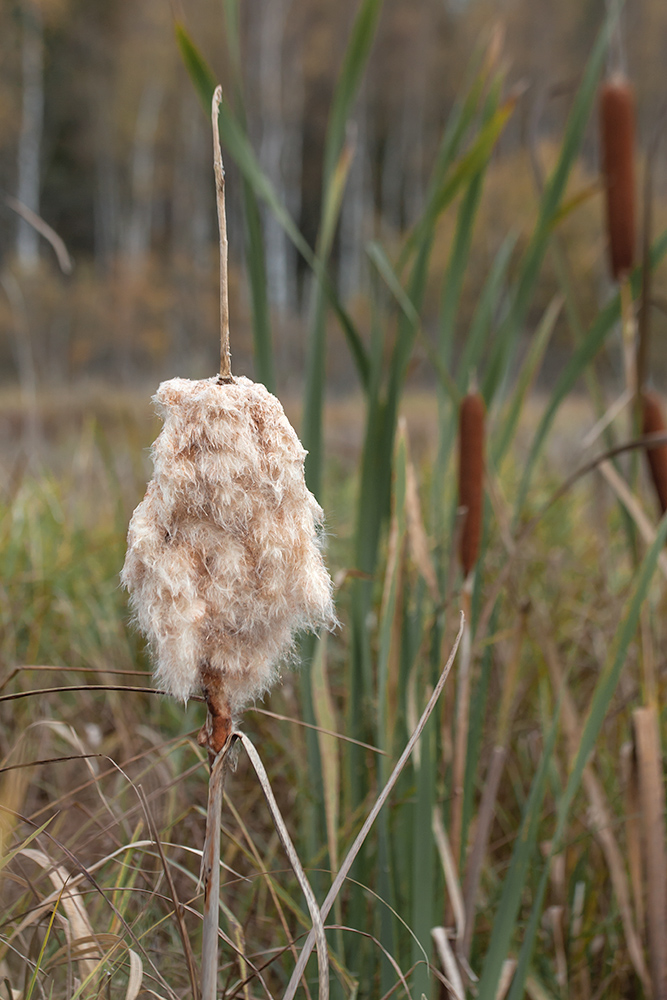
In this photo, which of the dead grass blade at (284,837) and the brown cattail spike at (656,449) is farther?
the brown cattail spike at (656,449)

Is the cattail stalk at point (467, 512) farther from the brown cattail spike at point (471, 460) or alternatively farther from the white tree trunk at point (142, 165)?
the white tree trunk at point (142, 165)

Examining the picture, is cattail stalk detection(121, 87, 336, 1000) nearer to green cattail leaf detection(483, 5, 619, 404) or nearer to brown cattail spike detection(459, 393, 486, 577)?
brown cattail spike detection(459, 393, 486, 577)

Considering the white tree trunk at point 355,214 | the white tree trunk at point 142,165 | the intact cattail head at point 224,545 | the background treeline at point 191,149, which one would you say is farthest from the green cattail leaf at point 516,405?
the white tree trunk at point 142,165

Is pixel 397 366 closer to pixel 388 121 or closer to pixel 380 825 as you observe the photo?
pixel 380 825

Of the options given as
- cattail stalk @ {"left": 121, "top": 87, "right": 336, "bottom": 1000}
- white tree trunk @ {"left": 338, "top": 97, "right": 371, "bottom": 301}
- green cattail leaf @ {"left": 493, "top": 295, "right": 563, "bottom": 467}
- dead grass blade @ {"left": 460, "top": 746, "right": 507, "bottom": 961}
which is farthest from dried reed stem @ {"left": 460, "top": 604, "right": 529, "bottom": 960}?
white tree trunk @ {"left": 338, "top": 97, "right": 371, "bottom": 301}

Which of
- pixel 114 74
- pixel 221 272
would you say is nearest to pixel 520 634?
pixel 221 272

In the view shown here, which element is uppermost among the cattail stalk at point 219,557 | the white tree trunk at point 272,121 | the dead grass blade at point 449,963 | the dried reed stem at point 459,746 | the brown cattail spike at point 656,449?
the white tree trunk at point 272,121

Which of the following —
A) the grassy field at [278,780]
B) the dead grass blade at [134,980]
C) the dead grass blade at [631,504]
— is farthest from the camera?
the dead grass blade at [631,504]
